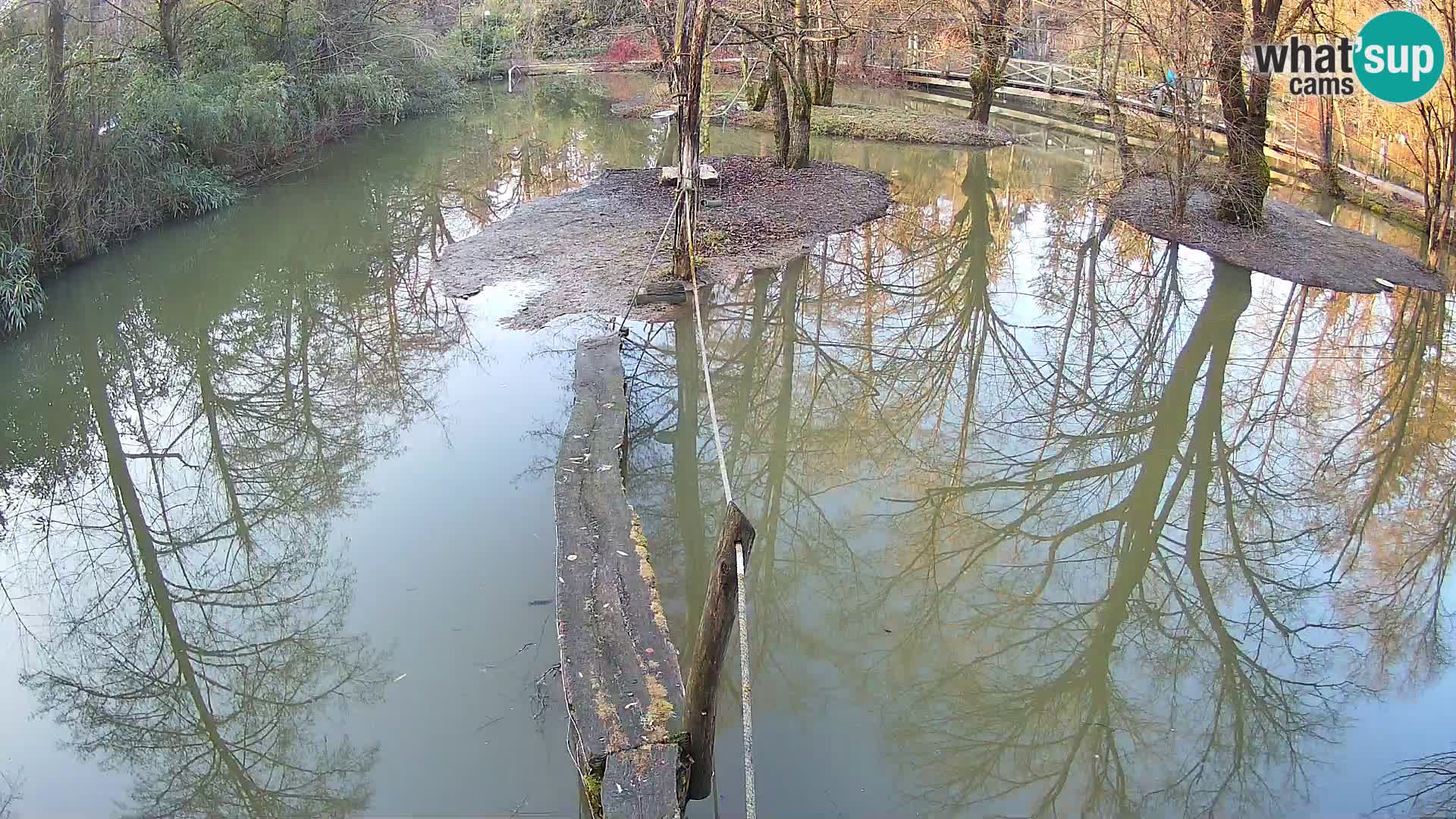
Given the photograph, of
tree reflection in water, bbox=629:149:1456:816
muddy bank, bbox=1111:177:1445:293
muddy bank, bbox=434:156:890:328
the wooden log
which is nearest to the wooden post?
tree reflection in water, bbox=629:149:1456:816

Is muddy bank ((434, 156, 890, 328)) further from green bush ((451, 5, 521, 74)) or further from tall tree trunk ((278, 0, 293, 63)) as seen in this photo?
green bush ((451, 5, 521, 74))

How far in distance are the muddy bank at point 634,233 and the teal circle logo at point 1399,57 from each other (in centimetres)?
658

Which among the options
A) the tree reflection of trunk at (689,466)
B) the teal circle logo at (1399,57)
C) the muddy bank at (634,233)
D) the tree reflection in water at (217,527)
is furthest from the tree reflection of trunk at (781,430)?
the teal circle logo at (1399,57)

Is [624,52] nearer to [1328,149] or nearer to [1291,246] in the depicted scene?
[1328,149]

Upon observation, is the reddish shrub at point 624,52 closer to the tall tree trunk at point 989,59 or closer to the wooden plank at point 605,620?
the tall tree trunk at point 989,59

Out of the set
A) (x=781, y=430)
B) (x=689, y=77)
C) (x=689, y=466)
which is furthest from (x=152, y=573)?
(x=689, y=77)

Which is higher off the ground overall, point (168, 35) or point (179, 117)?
point (168, 35)

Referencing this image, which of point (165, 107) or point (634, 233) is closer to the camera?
point (634, 233)

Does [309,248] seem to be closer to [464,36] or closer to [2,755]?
[2,755]

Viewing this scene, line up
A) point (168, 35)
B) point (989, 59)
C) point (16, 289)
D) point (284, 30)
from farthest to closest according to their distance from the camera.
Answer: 1. point (989, 59)
2. point (284, 30)
3. point (168, 35)
4. point (16, 289)

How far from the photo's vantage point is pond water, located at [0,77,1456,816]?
4.21m

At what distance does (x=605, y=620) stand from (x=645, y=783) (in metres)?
0.96

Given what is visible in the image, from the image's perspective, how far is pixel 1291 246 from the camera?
1165 centimetres

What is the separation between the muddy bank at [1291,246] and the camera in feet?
35.3
